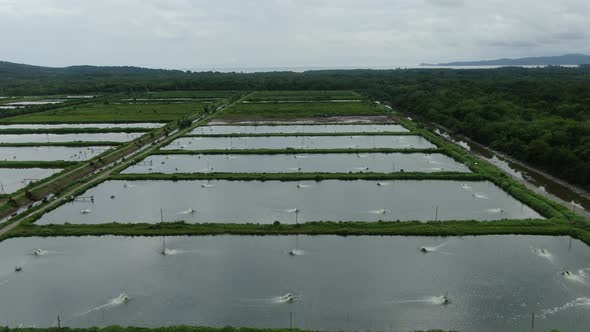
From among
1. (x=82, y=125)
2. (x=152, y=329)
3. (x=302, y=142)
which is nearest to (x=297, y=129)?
(x=302, y=142)

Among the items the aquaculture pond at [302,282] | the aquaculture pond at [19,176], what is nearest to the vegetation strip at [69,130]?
the aquaculture pond at [19,176]

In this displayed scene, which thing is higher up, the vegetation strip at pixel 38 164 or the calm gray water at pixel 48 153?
the calm gray water at pixel 48 153

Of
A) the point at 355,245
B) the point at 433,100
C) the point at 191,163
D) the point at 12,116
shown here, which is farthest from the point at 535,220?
the point at 12,116

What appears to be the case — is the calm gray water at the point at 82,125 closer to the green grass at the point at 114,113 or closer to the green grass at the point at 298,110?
the green grass at the point at 114,113

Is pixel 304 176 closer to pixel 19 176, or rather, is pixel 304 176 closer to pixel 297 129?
pixel 19 176

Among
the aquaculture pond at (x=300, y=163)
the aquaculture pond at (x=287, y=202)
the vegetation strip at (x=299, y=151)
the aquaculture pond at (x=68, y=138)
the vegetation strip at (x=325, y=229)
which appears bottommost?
the vegetation strip at (x=325, y=229)

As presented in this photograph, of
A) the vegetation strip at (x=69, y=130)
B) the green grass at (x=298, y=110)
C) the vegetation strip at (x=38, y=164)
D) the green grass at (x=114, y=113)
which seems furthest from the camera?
the green grass at (x=298, y=110)

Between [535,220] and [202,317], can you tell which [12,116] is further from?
[535,220]
